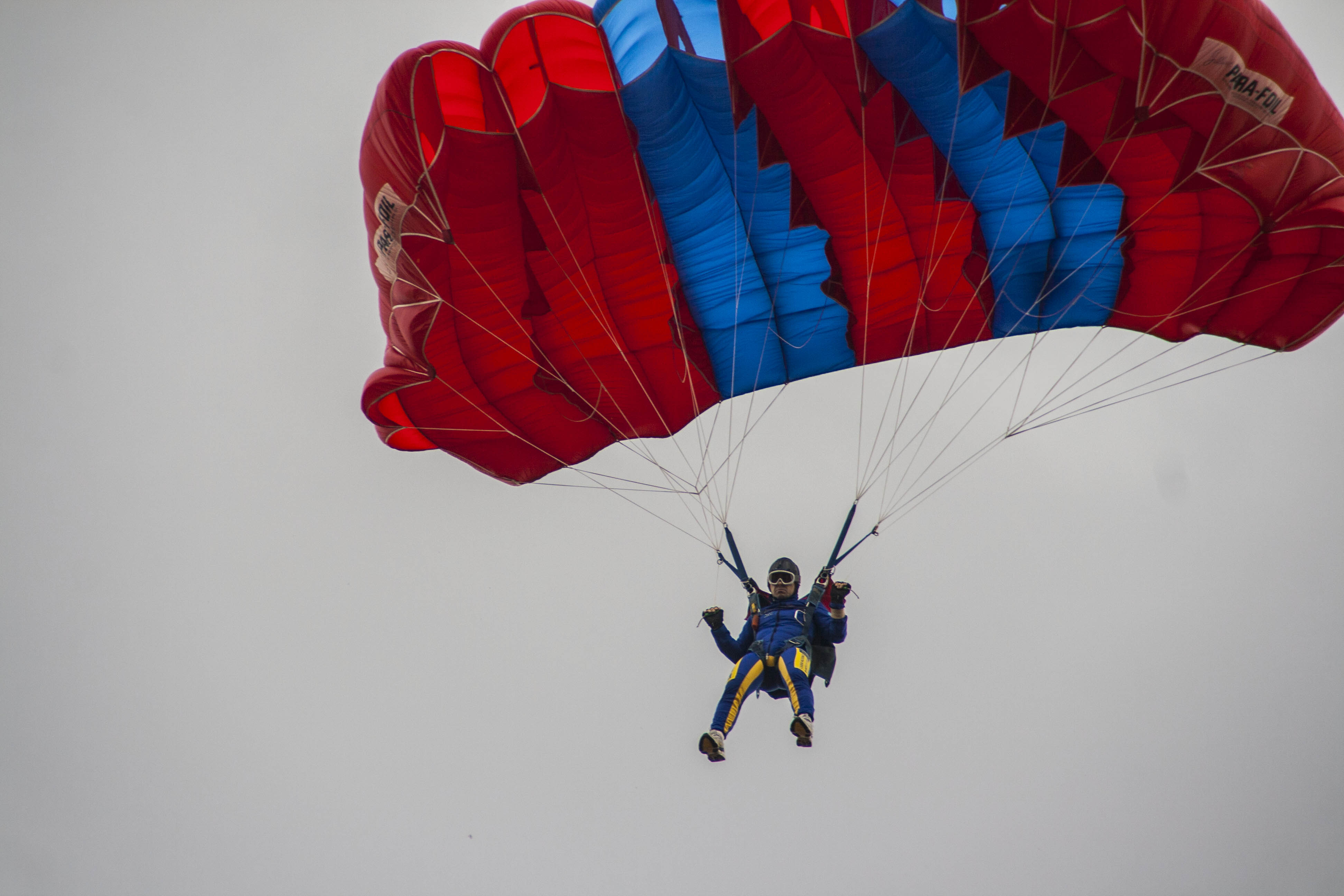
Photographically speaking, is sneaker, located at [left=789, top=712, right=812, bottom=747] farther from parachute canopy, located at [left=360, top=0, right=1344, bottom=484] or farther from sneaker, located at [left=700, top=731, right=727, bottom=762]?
parachute canopy, located at [left=360, top=0, right=1344, bottom=484]

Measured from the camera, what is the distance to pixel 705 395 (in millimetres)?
9648

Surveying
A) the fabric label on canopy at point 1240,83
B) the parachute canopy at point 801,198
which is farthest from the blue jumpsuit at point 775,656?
the fabric label on canopy at point 1240,83

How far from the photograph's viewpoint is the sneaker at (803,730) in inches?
255

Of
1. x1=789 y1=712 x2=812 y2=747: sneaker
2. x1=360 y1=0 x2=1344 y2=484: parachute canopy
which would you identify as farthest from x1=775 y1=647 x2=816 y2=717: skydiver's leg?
x1=360 y1=0 x2=1344 y2=484: parachute canopy

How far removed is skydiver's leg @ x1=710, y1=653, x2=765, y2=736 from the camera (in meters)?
6.95

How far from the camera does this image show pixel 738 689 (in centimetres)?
718

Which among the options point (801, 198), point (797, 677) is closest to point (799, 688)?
point (797, 677)

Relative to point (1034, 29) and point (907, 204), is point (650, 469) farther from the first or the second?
point (1034, 29)

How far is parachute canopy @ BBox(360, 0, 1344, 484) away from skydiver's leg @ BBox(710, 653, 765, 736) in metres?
2.72

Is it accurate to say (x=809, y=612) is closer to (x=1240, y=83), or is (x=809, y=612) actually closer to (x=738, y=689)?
(x=738, y=689)

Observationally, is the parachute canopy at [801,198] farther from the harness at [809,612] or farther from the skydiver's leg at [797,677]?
the skydiver's leg at [797,677]

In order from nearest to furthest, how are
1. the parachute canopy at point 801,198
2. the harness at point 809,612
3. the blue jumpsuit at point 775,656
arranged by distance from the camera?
1. the parachute canopy at point 801,198
2. the blue jumpsuit at point 775,656
3. the harness at point 809,612

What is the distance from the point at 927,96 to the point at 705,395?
11.1ft

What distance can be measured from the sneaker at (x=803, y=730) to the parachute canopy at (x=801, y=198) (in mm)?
3444
